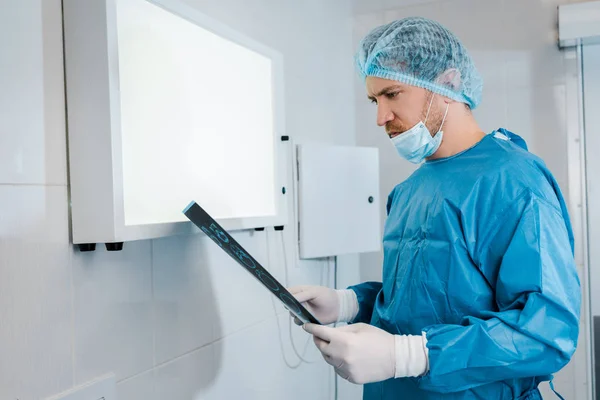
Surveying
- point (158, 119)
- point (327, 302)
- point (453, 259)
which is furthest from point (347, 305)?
point (158, 119)

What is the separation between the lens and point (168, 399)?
3.68 ft

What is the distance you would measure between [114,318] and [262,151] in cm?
54

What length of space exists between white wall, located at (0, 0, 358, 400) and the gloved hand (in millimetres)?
199

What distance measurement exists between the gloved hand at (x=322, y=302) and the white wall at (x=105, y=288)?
20 centimetres

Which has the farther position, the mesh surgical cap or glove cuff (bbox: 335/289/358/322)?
glove cuff (bbox: 335/289/358/322)

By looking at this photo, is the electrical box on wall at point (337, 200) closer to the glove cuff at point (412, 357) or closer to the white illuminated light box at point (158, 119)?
the white illuminated light box at point (158, 119)

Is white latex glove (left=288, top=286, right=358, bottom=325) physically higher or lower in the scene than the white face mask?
lower

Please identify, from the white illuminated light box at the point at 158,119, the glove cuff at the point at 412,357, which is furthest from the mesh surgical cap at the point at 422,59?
the glove cuff at the point at 412,357

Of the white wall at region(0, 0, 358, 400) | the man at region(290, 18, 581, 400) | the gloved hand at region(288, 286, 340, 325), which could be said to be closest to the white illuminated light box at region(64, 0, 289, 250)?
the white wall at region(0, 0, 358, 400)

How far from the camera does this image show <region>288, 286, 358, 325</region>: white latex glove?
4.25 feet

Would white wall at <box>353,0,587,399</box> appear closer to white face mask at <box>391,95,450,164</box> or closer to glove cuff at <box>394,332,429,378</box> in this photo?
white face mask at <box>391,95,450,164</box>

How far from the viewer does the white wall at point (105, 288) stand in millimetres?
793

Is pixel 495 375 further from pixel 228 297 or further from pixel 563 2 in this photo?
pixel 563 2

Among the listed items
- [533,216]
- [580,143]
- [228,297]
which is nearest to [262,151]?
[228,297]
